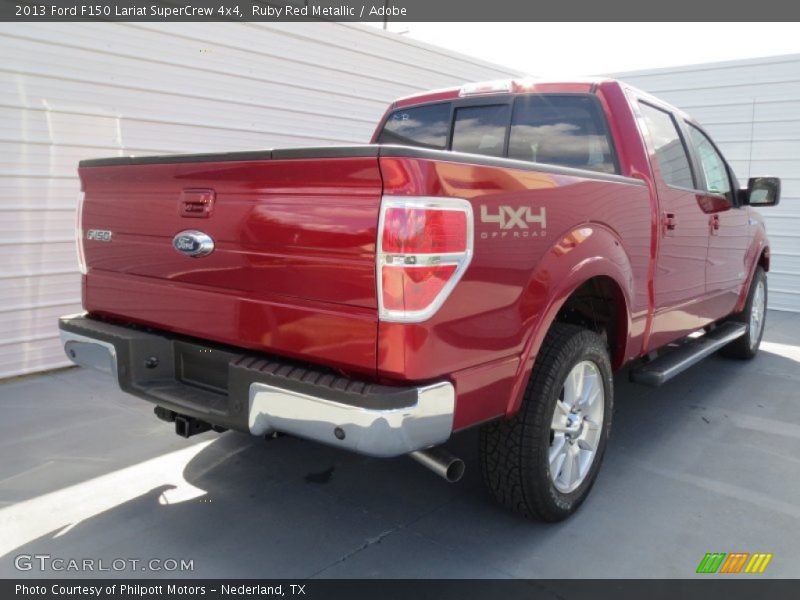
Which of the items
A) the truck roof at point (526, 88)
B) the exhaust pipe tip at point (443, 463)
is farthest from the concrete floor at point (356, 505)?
the truck roof at point (526, 88)

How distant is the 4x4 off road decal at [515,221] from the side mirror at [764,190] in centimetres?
290

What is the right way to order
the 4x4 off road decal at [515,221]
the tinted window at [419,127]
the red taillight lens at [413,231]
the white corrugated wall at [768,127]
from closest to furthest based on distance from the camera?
1. the red taillight lens at [413,231]
2. the 4x4 off road decal at [515,221]
3. the tinted window at [419,127]
4. the white corrugated wall at [768,127]

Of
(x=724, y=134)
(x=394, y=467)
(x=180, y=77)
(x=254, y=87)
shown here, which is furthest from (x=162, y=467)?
(x=724, y=134)

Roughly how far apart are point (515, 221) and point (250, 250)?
93cm

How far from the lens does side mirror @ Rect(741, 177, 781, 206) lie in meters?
4.57

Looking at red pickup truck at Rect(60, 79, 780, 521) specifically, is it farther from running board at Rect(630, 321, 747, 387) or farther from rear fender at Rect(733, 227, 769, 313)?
rear fender at Rect(733, 227, 769, 313)

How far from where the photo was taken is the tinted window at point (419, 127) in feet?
13.2

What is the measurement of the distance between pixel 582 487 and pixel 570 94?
2.00m

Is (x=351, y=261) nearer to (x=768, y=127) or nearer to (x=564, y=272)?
(x=564, y=272)

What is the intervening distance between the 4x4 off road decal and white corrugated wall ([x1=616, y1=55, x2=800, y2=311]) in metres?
8.02

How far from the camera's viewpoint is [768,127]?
9.04 m

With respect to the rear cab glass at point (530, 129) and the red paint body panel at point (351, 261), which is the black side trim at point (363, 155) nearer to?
the red paint body panel at point (351, 261)

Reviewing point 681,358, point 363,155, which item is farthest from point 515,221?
point 681,358

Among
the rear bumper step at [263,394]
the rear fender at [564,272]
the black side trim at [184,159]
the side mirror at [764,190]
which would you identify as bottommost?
the rear bumper step at [263,394]
